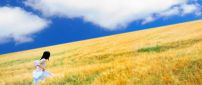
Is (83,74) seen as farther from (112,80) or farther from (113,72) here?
(112,80)

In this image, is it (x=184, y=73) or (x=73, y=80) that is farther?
(x=73, y=80)

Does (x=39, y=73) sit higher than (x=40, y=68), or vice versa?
(x=40, y=68)

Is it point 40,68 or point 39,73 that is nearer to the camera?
point 39,73

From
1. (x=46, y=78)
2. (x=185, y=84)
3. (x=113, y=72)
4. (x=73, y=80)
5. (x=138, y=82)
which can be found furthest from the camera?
(x=46, y=78)

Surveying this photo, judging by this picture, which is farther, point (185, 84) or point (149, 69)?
point (149, 69)

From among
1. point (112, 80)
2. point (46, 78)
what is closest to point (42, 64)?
point (46, 78)

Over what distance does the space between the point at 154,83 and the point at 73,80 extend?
176 inches

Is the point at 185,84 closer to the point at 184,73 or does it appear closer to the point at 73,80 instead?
the point at 184,73

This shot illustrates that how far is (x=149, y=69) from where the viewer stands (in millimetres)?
13906

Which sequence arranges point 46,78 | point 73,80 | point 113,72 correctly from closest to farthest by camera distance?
point 113,72, point 73,80, point 46,78

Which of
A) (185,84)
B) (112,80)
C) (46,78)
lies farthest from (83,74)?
(185,84)

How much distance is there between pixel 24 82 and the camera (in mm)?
18797

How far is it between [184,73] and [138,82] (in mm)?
1414

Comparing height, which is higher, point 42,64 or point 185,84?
point 42,64
